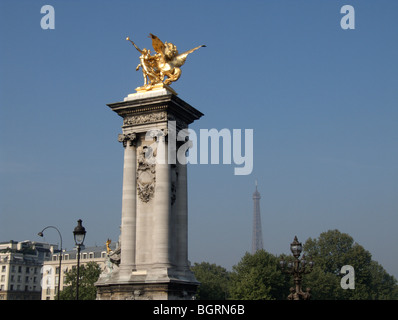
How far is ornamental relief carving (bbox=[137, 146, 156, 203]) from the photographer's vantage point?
95.6ft

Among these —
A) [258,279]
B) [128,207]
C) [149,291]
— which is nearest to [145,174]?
[128,207]

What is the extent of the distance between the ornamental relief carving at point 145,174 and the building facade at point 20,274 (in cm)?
8713

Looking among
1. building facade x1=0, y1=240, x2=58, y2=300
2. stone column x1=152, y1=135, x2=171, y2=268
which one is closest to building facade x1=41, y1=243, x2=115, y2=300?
building facade x1=0, y1=240, x2=58, y2=300

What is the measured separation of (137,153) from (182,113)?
310 cm

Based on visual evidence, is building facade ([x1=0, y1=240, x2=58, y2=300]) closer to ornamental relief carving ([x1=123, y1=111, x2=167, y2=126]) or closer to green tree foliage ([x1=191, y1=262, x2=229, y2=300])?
green tree foliage ([x1=191, y1=262, x2=229, y2=300])

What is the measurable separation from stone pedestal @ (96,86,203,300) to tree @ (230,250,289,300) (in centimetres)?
3537

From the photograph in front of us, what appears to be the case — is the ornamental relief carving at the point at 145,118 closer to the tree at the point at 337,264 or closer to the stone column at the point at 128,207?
the stone column at the point at 128,207

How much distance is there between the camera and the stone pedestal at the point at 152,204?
27812 mm

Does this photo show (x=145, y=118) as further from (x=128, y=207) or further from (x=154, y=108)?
(x=128, y=207)
